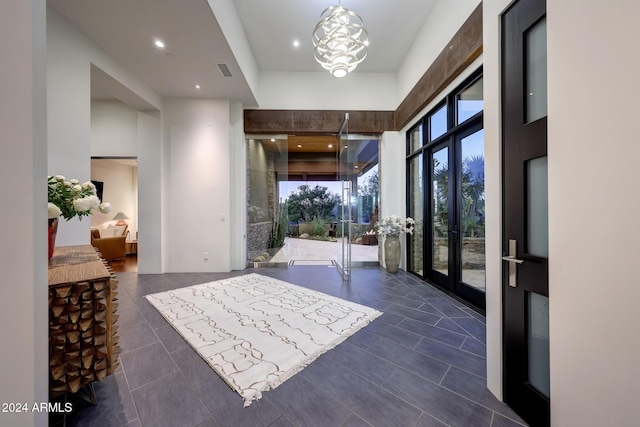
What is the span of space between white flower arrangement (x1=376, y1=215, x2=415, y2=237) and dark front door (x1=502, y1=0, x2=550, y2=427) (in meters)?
3.15

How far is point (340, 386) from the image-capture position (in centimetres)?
163

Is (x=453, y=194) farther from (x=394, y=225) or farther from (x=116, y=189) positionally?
(x=116, y=189)

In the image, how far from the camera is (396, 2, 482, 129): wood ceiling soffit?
2.62m

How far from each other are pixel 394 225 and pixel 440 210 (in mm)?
1028

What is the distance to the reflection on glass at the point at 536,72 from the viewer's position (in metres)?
1.33

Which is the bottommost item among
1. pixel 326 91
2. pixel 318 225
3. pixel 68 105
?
pixel 318 225

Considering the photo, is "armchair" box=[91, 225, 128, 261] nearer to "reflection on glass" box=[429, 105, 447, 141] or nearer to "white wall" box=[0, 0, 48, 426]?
"white wall" box=[0, 0, 48, 426]

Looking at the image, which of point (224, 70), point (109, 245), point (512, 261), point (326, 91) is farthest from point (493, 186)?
point (109, 245)

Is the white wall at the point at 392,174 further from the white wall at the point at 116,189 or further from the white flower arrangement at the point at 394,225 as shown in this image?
the white wall at the point at 116,189

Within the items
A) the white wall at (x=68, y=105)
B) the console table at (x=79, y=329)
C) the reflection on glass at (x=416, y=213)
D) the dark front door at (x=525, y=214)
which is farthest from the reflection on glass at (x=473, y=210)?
the white wall at (x=68, y=105)

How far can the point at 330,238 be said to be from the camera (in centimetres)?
927

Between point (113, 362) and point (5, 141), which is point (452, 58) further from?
point (113, 362)

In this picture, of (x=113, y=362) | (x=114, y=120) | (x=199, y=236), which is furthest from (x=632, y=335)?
(x=114, y=120)

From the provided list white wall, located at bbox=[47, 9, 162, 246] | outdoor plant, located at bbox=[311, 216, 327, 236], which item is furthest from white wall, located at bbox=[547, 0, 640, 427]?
outdoor plant, located at bbox=[311, 216, 327, 236]
